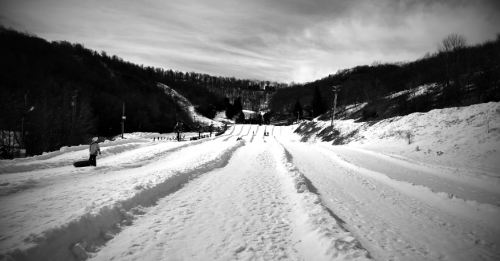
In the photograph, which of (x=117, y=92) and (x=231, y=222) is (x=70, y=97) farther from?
(x=117, y=92)

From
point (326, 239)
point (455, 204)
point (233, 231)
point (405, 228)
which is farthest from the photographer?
point (455, 204)

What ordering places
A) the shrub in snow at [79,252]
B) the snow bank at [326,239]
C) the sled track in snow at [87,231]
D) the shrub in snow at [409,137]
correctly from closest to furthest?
the sled track in snow at [87,231]
the shrub in snow at [79,252]
the snow bank at [326,239]
the shrub in snow at [409,137]

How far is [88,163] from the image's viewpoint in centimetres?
1087

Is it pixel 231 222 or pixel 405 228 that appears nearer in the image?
pixel 231 222

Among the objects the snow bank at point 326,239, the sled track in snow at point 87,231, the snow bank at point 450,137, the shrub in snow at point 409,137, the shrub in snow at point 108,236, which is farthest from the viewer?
the shrub in snow at point 409,137

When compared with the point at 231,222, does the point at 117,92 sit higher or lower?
higher

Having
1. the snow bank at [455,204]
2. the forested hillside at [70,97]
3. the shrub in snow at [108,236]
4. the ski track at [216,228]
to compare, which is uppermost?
the forested hillside at [70,97]

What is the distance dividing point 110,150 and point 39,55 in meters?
97.4

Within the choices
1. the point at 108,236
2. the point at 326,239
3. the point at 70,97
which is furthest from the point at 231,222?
the point at 70,97

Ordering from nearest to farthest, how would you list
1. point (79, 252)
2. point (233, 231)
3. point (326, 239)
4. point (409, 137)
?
point (79, 252), point (326, 239), point (233, 231), point (409, 137)

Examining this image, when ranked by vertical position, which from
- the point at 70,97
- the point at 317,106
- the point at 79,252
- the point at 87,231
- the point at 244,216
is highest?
the point at 317,106

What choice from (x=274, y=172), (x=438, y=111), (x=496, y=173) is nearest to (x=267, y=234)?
(x=274, y=172)

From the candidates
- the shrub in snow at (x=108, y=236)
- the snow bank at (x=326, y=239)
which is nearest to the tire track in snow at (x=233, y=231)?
the snow bank at (x=326, y=239)

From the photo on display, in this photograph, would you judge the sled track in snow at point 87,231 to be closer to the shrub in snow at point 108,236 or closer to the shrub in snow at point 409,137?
the shrub in snow at point 108,236
